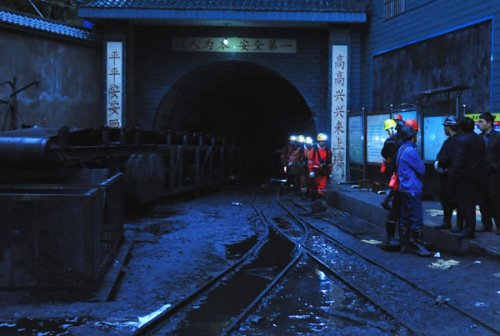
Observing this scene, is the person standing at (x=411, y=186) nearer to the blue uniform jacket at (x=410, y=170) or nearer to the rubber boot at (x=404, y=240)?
the blue uniform jacket at (x=410, y=170)

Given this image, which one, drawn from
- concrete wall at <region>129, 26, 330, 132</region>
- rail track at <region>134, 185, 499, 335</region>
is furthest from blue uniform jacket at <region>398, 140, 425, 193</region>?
concrete wall at <region>129, 26, 330, 132</region>

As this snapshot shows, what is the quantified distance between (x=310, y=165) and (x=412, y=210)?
5545mm

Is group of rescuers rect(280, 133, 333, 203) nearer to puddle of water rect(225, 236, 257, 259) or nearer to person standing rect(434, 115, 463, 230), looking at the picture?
puddle of water rect(225, 236, 257, 259)

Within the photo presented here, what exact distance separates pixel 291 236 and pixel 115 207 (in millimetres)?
3437

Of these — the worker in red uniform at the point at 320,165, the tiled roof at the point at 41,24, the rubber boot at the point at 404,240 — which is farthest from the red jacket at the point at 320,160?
the tiled roof at the point at 41,24

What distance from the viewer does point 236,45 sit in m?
19.2

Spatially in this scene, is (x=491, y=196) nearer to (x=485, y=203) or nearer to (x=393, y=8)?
(x=485, y=203)

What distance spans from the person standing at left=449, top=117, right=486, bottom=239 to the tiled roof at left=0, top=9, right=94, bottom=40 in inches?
472

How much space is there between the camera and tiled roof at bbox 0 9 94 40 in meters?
15.0

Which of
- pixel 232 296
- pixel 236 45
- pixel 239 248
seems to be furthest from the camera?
pixel 236 45

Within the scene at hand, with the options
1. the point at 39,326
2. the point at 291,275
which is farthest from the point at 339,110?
the point at 39,326

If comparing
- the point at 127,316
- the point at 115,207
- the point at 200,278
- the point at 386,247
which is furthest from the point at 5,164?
the point at 386,247

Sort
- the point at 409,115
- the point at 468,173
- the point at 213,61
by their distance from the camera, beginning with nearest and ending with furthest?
the point at 468,173
the point at 409,115
the point at 213,61

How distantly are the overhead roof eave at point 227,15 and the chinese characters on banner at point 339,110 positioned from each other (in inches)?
39.6
